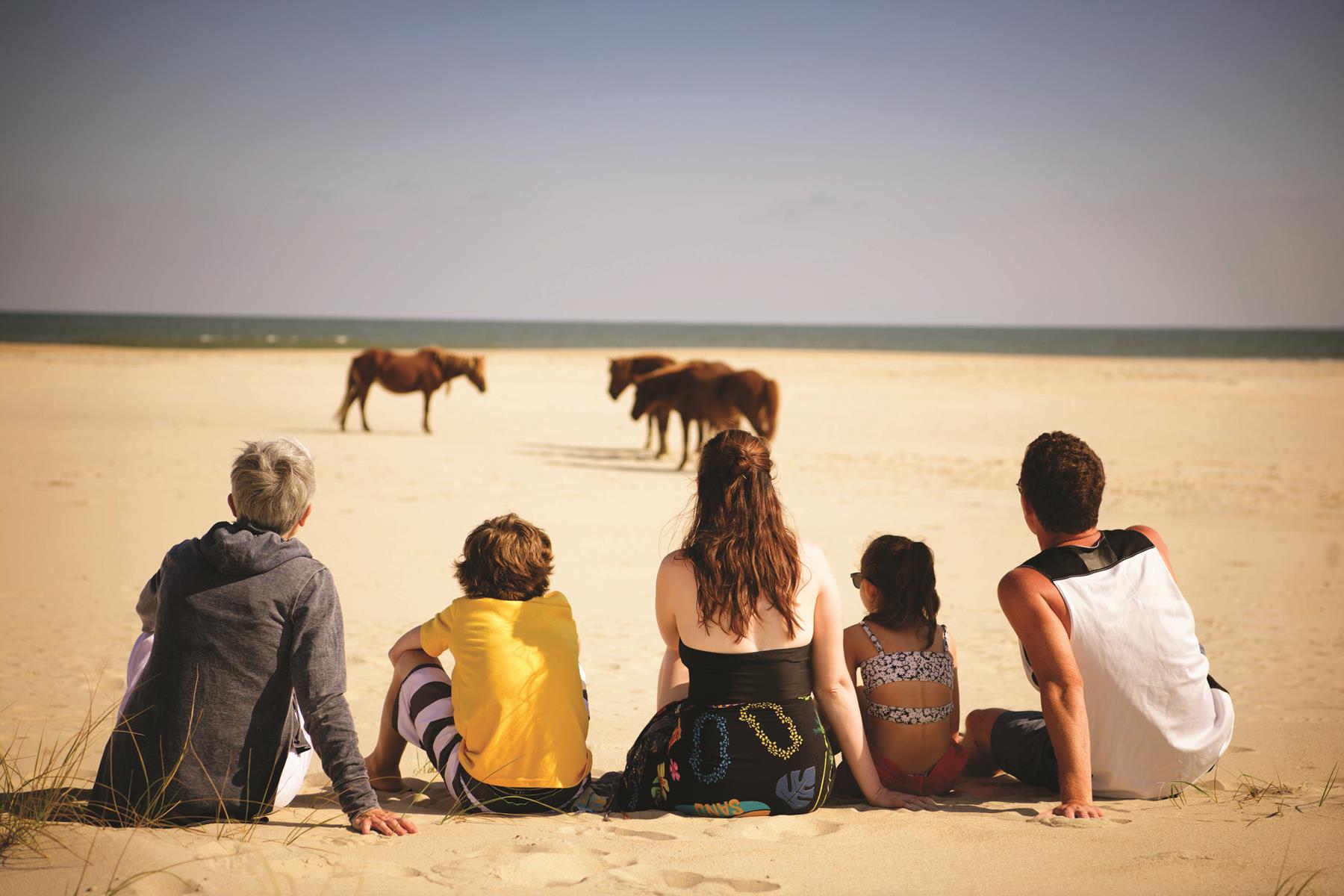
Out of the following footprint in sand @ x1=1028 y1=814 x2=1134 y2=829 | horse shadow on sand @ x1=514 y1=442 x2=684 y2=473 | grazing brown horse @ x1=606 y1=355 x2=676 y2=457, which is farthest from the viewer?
grazing brown horse @ x1=606 y1=355 x2=676 y2=457

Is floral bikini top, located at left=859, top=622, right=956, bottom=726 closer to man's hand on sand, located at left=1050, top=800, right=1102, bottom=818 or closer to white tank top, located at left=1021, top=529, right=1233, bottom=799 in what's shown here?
white tank top, located at left=1021, top=529, right=1233, bottom=799

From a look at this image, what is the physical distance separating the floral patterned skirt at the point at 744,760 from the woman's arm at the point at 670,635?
0.14 metres

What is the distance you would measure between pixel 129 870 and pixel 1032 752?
2869 millimetres

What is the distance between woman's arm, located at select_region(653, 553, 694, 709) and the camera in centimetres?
328

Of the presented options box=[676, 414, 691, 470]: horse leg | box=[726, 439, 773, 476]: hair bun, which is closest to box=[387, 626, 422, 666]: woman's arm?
box=[726, 439, 773, 476]: hair bun

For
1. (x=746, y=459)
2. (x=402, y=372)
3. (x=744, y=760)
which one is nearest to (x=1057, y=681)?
(x=744, y=760)

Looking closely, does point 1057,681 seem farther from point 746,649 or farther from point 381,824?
point 381,824

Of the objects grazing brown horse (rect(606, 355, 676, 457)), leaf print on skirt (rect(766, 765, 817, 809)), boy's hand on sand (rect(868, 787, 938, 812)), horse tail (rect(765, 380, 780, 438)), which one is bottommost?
boy's hand on sand (rect(868, 787, 938, 812))

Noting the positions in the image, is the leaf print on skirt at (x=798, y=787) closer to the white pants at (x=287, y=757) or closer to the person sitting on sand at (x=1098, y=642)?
the person sitting on sand at (x=1098, y=642)

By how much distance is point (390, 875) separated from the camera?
9.15 ft

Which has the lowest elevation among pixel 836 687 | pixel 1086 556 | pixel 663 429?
pixel 836 687

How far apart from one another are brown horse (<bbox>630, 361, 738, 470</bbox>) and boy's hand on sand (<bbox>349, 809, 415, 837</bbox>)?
11505 millimetres

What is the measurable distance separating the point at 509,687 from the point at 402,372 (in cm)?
1546

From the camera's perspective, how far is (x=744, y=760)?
3.28 meters
